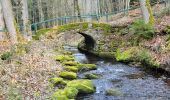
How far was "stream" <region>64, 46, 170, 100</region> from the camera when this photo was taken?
12.6 metres

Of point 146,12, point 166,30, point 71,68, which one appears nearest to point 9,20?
point 71,68

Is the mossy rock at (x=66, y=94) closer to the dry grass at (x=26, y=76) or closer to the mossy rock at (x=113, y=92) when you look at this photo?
the dry grass at (x=26, y=76)

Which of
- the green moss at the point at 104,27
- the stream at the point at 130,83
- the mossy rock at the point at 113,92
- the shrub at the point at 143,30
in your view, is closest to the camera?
the stream at the point at 130,83

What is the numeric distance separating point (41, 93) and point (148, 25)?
34.0ft

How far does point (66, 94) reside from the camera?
11.6 metres

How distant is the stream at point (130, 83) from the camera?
41.2ft

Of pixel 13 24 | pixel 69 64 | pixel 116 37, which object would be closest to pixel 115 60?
pixel 116 37

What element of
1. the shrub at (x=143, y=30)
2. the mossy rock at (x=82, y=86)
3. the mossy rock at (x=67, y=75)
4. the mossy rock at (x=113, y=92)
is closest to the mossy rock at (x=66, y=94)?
the mossy rock at (x=82, y=86)

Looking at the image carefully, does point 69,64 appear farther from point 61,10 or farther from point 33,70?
point 61,10

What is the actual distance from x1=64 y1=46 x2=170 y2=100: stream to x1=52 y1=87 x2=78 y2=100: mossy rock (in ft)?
1.11

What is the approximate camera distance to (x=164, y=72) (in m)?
15.5

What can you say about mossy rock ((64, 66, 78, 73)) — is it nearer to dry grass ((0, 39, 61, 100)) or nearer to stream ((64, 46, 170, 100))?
stream ((64, 46, 170, 100))

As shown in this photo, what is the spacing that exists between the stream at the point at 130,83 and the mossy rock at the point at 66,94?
0.34m

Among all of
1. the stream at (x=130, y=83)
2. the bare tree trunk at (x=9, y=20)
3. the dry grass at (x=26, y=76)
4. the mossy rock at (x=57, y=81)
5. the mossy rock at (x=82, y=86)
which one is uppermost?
the bare tree trunk at (x=9, y=20)
